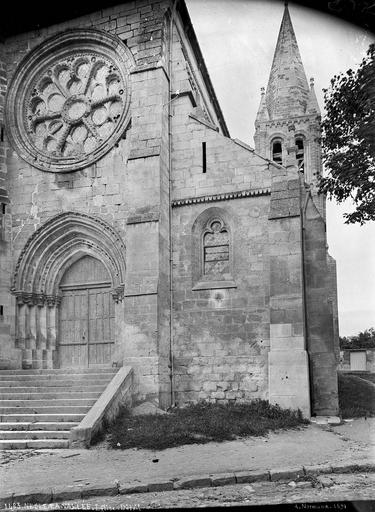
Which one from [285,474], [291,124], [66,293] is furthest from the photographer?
[291,124]

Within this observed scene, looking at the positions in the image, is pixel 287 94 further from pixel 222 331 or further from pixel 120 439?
pixel 120 439

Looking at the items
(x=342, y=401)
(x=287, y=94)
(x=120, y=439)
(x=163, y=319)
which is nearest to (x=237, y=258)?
(x=163, y=319)

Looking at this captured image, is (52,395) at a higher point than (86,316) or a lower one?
lower

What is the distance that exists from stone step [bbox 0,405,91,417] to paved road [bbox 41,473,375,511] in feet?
16.8

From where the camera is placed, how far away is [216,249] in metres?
14.6

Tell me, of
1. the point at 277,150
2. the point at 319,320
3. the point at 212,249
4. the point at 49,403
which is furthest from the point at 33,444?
the point at 277,150

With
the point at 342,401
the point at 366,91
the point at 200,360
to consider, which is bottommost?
the point at 342,401

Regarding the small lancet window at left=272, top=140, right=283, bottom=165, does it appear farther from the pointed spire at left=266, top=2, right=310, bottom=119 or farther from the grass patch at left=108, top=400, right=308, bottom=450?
the grass patch at left=108, top=400, right=308, bottom=450

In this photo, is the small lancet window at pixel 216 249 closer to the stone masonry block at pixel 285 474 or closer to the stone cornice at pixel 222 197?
the stone cornice at pixel 222 197

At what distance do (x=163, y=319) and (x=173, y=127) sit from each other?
5428 mm

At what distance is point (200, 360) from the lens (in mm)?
13867

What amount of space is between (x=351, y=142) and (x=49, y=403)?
8.67m

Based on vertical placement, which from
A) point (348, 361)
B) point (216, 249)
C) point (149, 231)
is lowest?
point (348, 361)

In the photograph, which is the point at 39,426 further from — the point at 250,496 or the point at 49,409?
the point at 250,496
